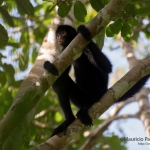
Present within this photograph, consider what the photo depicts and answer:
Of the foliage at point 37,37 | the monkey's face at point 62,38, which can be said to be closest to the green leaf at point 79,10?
the foliage at point 37,37

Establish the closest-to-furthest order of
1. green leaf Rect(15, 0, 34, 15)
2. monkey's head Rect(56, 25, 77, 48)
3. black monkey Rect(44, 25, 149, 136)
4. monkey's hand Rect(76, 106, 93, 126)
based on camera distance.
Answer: monkey's hand Rect(76, 106, 93, 126)
green leaf Rect(15, 0, 34, 15)
black monkey Rect(44, 25, 149, 136)
monkey's head Rect(56, 25, 77, 48)

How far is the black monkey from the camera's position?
4157mm

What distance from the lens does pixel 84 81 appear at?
443 cm

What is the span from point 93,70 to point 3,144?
229 cm

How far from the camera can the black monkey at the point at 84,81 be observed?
416cm

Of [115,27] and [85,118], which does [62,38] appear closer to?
[115,27]

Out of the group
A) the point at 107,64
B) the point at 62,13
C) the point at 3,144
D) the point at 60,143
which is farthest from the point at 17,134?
the point at 107,64

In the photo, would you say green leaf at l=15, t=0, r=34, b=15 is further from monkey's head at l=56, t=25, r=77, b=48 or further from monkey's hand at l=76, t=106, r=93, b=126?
monkey's hand at l=76, t=106, r=93, b=126

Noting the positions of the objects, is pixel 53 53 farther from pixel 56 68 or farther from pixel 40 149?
pixel 40 149

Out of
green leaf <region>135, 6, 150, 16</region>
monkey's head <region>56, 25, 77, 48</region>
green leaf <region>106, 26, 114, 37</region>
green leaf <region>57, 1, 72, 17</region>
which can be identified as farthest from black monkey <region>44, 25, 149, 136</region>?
green leaf <region>135, 6, 150, 16</region>

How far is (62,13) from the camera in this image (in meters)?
3.50

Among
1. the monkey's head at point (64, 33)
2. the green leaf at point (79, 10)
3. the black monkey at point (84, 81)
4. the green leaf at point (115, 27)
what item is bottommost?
the black monkey at point (84, 81)

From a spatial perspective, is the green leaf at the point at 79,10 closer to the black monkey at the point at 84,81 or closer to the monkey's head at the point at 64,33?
the black monkey at the point at 84,81

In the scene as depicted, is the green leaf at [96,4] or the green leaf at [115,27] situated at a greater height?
the green leaf at [96,4]
